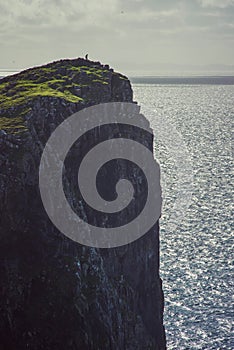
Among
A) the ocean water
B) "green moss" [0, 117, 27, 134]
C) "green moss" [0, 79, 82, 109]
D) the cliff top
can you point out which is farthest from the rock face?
the ocean water

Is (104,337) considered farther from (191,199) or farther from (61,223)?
(191,199)

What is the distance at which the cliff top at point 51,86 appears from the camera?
2062 inches

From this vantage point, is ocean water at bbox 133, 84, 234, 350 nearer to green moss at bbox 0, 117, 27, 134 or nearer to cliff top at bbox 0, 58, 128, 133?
cliff top at bbox 0, 58, 128, 133

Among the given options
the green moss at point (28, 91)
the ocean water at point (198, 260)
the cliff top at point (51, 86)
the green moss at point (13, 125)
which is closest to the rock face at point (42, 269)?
the green moss at point (13, 125)

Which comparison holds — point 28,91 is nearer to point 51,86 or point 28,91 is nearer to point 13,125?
point 51,86

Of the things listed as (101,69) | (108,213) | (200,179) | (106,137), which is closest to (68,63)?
(101,69)

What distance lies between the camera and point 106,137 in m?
58.2

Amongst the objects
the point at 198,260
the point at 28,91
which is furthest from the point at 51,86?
the point at 198,260

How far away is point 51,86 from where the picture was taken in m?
60.9

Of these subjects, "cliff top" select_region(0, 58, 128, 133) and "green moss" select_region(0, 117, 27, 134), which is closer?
"green moss" select_region(0, 117, 27, 134)

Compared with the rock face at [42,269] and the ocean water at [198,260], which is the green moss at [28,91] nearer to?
the rock face at [42,269]

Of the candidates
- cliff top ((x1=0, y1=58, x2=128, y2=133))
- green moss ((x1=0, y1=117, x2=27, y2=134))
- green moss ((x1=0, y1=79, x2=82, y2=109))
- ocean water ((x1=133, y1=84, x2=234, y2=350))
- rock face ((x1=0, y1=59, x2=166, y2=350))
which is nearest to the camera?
rock face ((x1=0, y1=59, x2=166, y2=350))

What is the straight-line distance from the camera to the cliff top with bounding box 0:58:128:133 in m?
52.4

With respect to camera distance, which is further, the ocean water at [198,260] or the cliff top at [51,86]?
the ocean water at [198,260]
